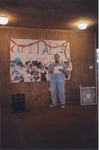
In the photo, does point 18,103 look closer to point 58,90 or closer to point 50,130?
point 58,90

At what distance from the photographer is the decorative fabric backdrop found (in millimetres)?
4734

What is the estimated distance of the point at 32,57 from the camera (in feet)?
16.0

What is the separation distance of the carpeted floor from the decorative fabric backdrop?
1.16 m

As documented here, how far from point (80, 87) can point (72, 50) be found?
118cm

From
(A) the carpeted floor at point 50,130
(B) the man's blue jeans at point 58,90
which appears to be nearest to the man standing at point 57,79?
(B) the man's blue jeans at point 58,90

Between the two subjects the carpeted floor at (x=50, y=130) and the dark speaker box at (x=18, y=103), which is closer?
the carpeted floor at (x=50, y=130)

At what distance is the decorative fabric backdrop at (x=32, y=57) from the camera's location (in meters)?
4.73

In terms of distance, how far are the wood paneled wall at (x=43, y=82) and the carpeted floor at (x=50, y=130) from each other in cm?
81

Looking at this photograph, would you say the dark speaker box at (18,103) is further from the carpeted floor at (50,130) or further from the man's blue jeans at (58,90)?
the man's blue jeans at (58,90)

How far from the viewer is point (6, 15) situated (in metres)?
3.80

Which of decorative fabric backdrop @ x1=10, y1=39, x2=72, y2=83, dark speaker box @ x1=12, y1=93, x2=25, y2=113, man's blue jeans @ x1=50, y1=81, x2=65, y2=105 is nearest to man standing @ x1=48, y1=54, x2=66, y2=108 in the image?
man's blue jeans @ x1=50, y1=81, x2=65, y2=105

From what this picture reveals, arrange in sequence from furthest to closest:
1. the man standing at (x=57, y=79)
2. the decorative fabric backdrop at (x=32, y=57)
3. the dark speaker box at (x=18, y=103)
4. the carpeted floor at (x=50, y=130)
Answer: the decorative fabric backdrop at (x=32, y=57), the man standing at (x=57, y=79), the dark speaker box at (x=18, y=103), the carpeted floor at (x=50, y=130)

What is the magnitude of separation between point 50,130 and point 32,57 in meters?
2.47

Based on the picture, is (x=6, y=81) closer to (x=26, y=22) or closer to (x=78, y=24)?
(x=26, y=22)
